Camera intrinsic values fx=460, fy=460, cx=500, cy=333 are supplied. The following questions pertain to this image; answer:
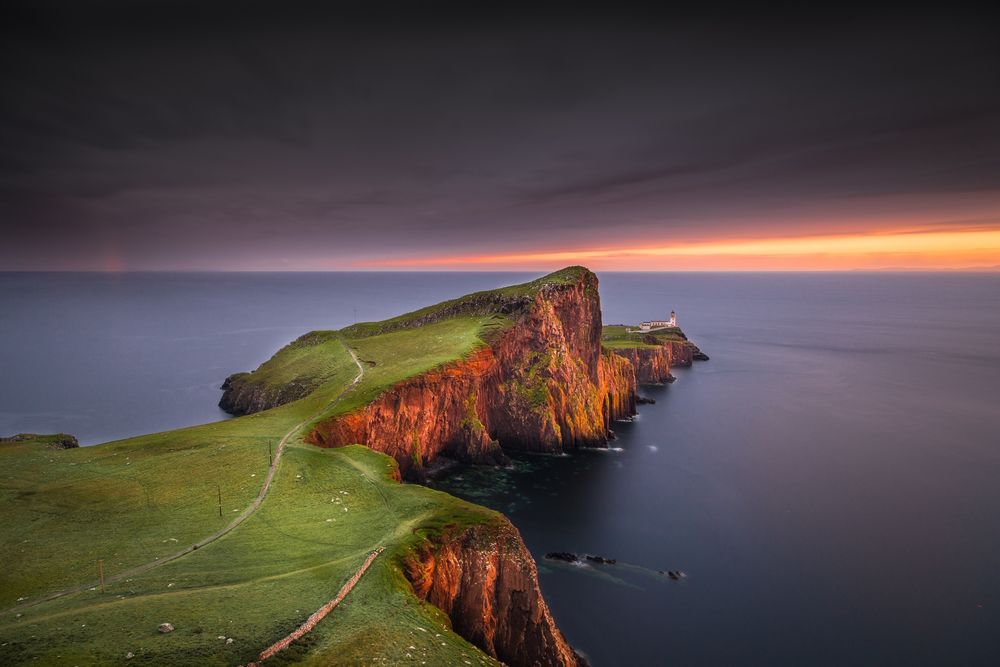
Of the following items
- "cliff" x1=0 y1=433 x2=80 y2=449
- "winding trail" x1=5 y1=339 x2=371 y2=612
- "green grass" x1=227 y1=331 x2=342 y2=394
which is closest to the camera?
"winding trail" x1=5 y1=339 x2=371 y2=612

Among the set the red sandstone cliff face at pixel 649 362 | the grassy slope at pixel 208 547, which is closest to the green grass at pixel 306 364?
the grassy slope at pixel 208 547

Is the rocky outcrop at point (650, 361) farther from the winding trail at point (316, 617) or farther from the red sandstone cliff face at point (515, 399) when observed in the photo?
the winding trail at point (316, 617)

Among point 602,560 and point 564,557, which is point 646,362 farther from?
point 564,557

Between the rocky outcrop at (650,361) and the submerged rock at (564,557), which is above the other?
the rocky outcrop at (650,361)

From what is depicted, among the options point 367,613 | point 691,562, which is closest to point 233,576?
point 367,613

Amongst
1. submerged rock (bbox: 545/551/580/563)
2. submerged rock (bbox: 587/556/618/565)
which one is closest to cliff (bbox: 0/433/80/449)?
submerged rock (bbox: 545/551/580/563)

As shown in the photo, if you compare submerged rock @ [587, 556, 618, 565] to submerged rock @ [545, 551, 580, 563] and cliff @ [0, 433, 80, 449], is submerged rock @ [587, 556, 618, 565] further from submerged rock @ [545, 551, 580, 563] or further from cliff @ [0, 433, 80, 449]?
cliff @ [0, 433, 80, 449]

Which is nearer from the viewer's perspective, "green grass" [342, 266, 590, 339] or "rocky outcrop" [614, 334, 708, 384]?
"green grass" [342, 266, 590, 339]
